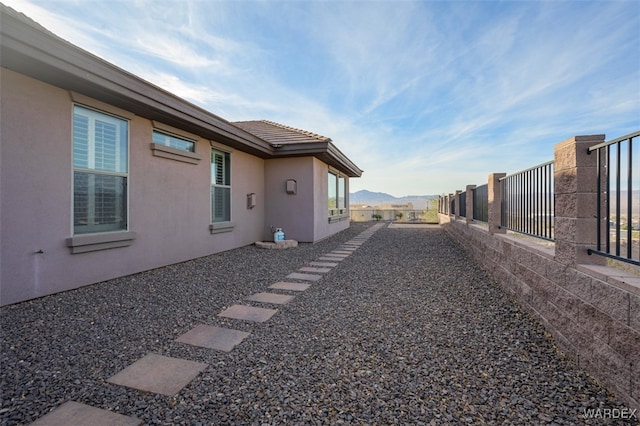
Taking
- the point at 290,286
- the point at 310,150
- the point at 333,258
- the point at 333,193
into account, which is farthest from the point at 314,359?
the point at 333,193

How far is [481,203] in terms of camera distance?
523cm

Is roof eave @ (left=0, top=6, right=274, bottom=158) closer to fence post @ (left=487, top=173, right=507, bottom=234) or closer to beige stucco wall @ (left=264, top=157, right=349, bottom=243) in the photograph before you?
beige stucco wall @ (left=264, top=157, right=349, bottom=243)

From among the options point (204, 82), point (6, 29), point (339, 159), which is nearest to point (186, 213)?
point (6, 29)

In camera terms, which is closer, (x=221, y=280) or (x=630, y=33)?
(x=630, y=33)

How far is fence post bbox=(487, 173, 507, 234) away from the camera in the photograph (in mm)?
4016

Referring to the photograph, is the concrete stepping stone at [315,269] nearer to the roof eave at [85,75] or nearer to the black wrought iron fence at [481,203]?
the black wrought iron fence at [481,203]

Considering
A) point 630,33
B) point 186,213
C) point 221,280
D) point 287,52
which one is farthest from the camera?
point 287,52

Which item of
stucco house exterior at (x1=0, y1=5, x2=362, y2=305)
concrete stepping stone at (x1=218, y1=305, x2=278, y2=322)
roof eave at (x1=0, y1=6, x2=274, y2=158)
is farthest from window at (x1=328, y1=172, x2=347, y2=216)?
concrete stepping stone at (x1=218, y1=305, x2=278, y2=322)

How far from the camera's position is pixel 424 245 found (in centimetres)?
705

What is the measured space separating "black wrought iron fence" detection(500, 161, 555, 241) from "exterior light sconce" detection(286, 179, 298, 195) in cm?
485

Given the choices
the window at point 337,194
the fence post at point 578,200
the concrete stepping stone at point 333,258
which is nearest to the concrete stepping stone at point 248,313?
the fence post at point 578,200

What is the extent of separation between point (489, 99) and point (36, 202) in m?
10.7

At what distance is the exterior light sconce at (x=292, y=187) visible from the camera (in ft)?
24.3

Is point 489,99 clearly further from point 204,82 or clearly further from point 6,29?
point 6,29
